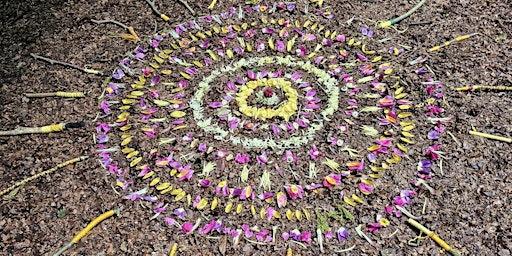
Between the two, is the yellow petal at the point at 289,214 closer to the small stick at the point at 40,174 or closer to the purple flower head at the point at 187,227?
the purple flower head at the point at 187,227

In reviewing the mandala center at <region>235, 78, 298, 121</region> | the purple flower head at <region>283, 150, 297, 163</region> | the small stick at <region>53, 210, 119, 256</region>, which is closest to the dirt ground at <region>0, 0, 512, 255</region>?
the small stick at <region>53, 210, 119, 256</region>

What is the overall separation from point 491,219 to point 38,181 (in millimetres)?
2536

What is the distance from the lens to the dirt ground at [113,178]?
2.76 m

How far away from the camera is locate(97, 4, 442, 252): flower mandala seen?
290cm

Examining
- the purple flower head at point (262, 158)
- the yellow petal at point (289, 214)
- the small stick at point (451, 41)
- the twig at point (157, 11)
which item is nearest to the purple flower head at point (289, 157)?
the purple flower head at point (262, 158)

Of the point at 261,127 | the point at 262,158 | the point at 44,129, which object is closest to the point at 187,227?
the point at 262,158

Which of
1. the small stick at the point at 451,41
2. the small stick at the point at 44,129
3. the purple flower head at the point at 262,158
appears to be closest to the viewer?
the purple flower head at the point at 262,158

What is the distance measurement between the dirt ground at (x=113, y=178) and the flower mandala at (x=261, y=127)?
0.25 ft

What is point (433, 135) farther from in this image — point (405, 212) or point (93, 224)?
point (93, 224)

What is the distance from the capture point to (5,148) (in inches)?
130

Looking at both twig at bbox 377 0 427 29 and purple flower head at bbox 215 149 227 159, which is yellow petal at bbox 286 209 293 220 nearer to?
purple flower head at bbox 215 149 227 159

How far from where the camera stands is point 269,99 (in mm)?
3510

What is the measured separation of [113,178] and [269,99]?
1125mm

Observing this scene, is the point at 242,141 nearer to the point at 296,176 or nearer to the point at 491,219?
the point at 296,176
